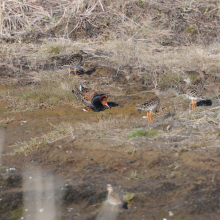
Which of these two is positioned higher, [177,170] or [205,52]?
[177,170]

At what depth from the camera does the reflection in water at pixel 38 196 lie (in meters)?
5.02

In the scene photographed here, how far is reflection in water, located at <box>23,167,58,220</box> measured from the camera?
16.5ft

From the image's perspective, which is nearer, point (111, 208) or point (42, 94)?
point (111, 208)

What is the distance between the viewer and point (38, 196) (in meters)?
5.56

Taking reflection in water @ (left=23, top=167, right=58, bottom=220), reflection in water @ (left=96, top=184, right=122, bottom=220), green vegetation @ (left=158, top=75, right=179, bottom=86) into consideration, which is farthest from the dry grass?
reflection in water @ (left=96, top=184, right=122, bottom=220)

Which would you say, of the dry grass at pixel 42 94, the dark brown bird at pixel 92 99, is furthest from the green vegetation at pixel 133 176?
the dry grass at pixel 42 94

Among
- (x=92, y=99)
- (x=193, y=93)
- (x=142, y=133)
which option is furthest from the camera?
(x=92, y=99)

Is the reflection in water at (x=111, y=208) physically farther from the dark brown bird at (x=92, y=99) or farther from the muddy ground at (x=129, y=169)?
the dark brown bird at (x=92, y=99)

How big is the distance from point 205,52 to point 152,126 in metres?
6.70

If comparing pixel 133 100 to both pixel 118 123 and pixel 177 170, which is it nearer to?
pixel 118 123

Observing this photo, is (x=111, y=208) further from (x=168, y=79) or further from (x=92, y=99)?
(x=168, y=79)

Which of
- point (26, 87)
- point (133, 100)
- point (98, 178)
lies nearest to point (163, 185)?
point (98, 178)

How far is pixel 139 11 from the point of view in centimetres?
1719

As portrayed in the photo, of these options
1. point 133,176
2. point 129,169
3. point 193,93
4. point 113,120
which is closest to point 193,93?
point 193,93
